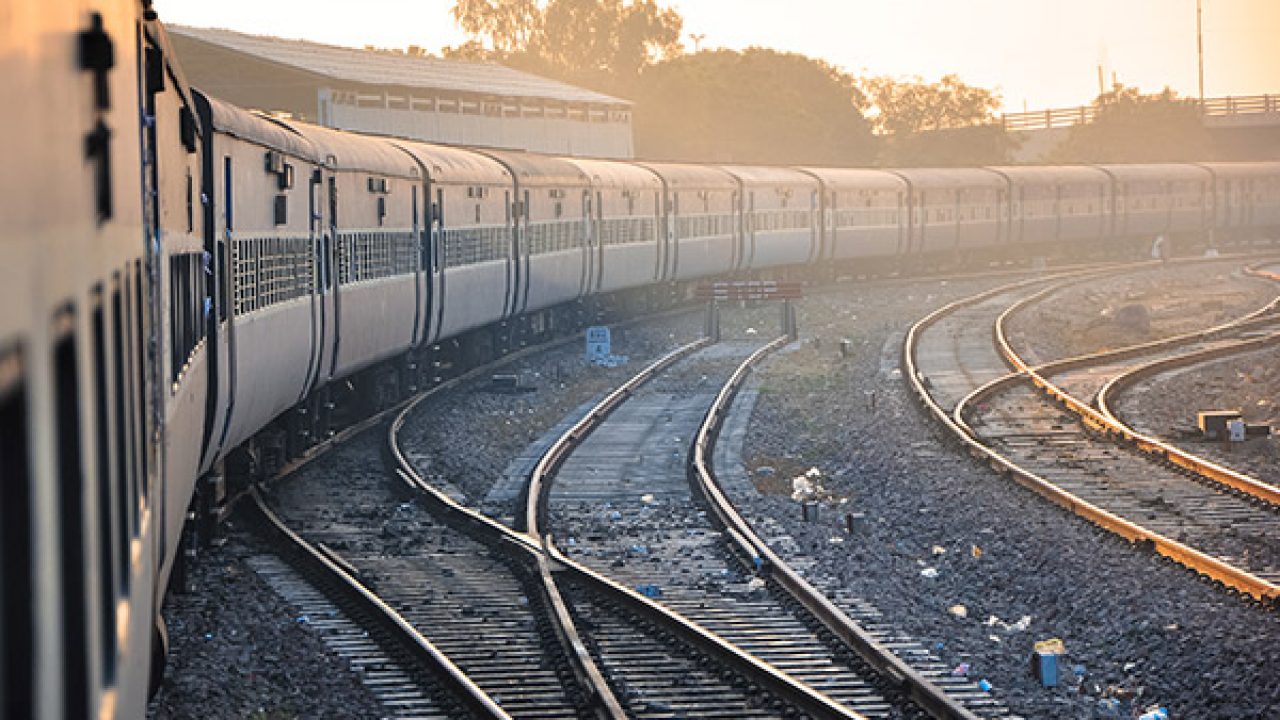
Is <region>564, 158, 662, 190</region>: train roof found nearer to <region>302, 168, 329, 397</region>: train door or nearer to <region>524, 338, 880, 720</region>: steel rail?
<region>524, 338, 880, 720</region>: steel rail

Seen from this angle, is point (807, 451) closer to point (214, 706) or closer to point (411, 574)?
point (411, 574)

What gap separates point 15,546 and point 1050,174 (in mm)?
58479

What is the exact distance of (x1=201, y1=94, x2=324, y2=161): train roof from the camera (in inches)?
444

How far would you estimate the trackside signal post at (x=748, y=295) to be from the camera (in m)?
32.1

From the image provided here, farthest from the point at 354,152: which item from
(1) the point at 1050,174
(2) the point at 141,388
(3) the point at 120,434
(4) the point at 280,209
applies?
(1) the point at 1050,174

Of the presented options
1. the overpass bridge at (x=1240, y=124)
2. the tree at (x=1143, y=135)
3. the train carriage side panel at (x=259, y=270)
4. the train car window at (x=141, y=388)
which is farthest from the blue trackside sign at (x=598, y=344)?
the tree at (x=1143, y=135)

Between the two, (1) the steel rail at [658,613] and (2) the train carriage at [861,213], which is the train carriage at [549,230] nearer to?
(1) the steel rail at [658,613]

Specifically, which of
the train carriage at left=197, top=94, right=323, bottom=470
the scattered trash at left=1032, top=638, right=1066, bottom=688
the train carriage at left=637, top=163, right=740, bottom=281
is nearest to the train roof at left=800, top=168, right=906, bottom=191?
the train carriage at left=637, top=163, right=740, bottom=281

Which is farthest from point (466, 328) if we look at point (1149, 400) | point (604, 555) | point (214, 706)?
point (214, 706)

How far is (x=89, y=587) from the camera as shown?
2811 mm

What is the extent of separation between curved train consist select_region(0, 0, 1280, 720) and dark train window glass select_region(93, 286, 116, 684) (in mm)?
15

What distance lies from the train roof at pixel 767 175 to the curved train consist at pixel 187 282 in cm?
105

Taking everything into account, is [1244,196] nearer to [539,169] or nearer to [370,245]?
[539,169]

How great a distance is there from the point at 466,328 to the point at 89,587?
852 inches
